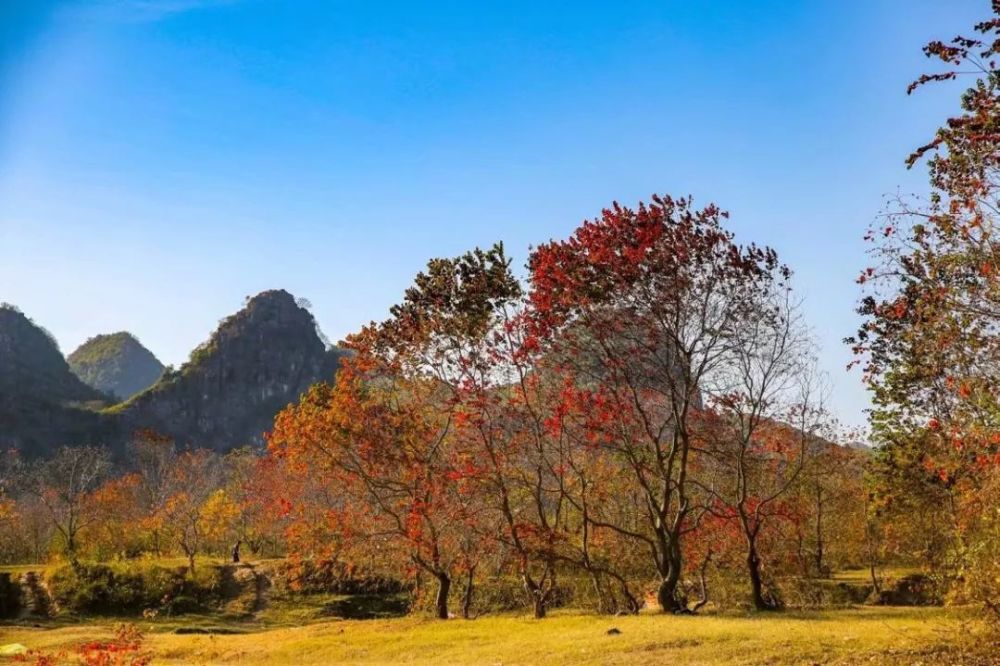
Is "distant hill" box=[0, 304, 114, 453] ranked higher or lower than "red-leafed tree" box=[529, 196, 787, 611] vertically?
higher

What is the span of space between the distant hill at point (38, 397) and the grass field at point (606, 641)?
111 meters

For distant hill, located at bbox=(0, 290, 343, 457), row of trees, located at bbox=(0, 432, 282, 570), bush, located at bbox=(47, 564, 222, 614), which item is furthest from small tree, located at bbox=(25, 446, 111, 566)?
distant hill, located at bbox=(0, 290, 343, 457)

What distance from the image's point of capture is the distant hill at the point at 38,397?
120688mm

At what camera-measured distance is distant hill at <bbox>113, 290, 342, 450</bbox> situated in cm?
14175

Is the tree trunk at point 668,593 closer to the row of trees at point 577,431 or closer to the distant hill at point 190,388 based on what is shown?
the row of trees at point 577,431

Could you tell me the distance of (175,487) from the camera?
61.5 meters

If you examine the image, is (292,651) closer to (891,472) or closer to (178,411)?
(891,472)

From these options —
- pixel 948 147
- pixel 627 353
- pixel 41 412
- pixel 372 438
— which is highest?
pixel 41 412

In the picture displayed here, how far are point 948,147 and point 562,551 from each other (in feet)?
65.0

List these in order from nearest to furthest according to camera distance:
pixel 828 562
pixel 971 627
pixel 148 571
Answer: pixel 971 627 < pixel 828 562 < pixel 148 571

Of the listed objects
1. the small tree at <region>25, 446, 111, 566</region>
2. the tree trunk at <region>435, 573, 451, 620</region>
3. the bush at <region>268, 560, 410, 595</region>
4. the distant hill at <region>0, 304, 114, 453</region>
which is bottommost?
the bush at <region>268, 560, 410, 595</region>

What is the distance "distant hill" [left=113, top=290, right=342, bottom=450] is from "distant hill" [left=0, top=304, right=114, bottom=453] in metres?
7.07

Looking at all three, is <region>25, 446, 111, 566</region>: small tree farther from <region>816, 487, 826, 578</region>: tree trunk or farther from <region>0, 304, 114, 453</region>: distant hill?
<region>0, 304, 114, 453</region>: distant hill

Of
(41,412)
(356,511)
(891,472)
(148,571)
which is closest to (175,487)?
(148,571)
